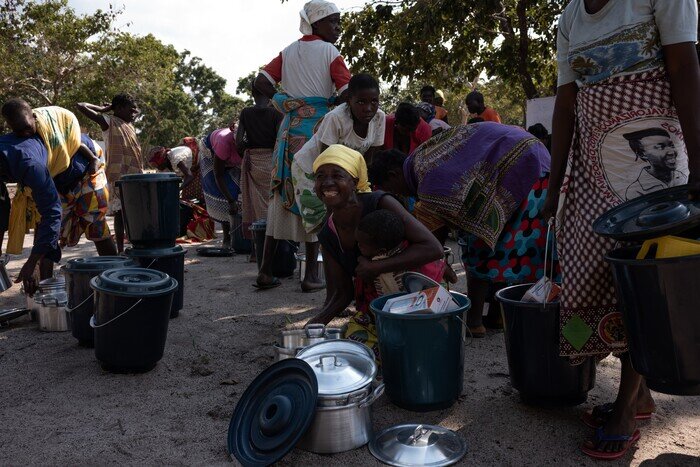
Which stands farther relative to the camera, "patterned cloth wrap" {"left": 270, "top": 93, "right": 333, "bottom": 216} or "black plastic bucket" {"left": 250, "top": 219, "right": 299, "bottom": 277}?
"black plastic bucket" {"left": 250, "top": 219, "right": 299, "bottom": 277}

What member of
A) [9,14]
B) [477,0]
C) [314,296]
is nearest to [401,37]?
[477,0]

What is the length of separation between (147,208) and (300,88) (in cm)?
151

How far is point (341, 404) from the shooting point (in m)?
2.32

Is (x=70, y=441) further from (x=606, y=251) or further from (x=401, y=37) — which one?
(x=401, y=37)

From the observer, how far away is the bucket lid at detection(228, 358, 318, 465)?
7.31ft

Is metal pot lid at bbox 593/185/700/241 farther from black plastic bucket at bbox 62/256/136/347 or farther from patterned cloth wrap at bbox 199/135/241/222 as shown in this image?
patterned cloth wrap at bbox 199/135/241/222

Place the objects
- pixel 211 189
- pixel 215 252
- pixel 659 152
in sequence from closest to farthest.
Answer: pixel 659 152 → pixel 215 252 → pixel 211 189

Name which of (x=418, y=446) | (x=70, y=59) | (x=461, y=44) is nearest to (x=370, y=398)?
(x=418, y=446)

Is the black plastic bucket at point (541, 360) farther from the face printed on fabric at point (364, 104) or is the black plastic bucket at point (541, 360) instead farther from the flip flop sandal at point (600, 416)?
the face printed on fabric at point (364, 104)

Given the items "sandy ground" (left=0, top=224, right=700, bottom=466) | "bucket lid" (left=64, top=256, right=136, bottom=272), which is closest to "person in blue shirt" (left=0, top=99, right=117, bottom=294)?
"bucket lid" (left=64, top=256, right=136, bottom=272)

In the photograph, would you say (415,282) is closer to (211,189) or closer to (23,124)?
(23,124)

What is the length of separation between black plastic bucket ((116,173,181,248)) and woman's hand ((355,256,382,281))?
5.71 feet

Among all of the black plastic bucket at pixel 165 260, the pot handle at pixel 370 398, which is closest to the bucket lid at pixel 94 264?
the black plastic bucket at pixel 165 260

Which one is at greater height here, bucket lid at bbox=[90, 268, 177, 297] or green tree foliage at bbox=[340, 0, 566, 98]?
green tree foliage at bbox=[340, 0, 566, 98]
